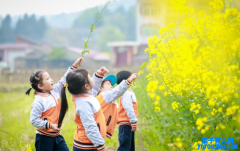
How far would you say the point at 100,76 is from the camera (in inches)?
116

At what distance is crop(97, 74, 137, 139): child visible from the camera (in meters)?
2.53

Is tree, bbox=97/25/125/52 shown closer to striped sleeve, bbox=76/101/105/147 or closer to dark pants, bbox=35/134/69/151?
dark pants, bbox=35/134/69/151

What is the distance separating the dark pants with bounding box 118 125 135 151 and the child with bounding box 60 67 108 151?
0.98 metres

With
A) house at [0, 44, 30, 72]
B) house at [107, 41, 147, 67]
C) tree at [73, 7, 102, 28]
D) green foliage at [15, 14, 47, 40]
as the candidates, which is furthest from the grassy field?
tree at [73, 7, 102, 28]

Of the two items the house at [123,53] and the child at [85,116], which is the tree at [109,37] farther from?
the child at [85,116]

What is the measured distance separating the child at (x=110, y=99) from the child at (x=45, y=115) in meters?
0.49

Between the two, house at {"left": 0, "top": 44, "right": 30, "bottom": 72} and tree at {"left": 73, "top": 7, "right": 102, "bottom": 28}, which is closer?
house at {"left": 0, "top": 44, "right": 30, "bottom": 72}

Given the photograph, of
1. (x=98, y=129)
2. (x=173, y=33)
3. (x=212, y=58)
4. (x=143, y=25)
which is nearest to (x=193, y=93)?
(x=212, y=58)

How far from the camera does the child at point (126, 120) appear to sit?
3377 mm

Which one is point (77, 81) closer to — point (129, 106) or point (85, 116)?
point (85, 116)

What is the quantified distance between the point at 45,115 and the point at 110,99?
0.79m

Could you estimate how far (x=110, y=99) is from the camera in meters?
2.75

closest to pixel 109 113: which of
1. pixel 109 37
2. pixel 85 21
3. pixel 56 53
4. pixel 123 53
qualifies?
pixel 123 53

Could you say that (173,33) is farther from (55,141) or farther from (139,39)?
(139,39)
